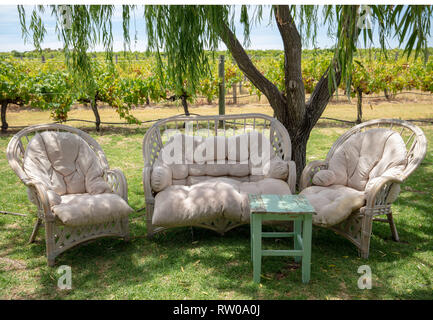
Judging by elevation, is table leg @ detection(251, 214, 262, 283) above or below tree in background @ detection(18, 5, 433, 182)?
below

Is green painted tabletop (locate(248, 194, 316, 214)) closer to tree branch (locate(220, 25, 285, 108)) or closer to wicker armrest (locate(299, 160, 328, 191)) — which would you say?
wicker armrest (locate(299, 160, 328, 191))

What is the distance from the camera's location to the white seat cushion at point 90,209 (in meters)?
2.84

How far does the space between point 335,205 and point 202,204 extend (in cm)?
103

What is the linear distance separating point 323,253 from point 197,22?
1.99 meters

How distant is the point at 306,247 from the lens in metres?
2.62

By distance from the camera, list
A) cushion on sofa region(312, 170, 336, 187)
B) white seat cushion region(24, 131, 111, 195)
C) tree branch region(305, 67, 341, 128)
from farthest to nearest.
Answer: tree branch region(305, 67, 341, 128), cushion on sofa region(312, 170, 336, 187), white seat cushion region(24, 131, 111, 195)

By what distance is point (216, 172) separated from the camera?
377cm

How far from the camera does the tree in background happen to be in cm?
194

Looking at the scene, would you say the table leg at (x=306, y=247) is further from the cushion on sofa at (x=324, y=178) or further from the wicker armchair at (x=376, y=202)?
the cushion on sofa at (x=324, y=178)

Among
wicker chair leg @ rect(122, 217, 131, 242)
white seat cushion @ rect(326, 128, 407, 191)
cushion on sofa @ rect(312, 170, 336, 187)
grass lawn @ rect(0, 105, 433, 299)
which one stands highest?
white seat cushion @ rect(326, 128, 407, 191)

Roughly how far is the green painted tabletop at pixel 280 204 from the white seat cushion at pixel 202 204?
27cm

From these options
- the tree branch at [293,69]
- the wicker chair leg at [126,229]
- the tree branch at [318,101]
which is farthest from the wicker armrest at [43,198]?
the tree branch at [318,101]

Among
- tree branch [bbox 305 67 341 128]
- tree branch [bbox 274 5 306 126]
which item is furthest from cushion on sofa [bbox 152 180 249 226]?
tree branch [bbox 305 67 341 128]

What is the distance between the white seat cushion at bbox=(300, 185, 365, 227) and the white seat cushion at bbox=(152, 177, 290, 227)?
0.34 m
